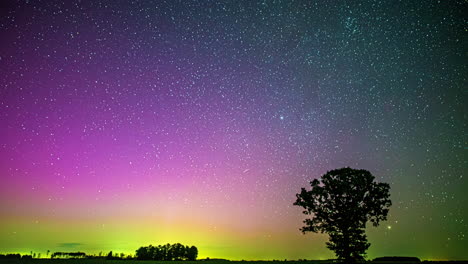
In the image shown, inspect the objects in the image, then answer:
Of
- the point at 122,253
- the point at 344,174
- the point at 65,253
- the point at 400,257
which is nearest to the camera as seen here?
the point at 344,174

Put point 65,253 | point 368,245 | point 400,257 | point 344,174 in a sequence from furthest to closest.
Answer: point 65,253, point 400,257, point 344,174, point 368,245

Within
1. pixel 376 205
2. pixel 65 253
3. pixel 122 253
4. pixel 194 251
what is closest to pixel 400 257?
pixel 376 205

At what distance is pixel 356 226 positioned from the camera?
37188 millimetres

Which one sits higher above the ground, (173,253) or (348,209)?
(348,209)

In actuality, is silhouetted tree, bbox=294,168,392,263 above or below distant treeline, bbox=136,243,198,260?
above

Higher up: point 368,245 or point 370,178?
point 370,178

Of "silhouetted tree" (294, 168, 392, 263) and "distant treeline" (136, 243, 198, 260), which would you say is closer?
"silhouetted tree" (294, 168, 392, 263)

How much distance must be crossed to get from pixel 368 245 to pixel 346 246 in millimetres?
2446

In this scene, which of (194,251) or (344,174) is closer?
(344,174)

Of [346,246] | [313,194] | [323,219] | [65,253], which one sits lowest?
[65,253]

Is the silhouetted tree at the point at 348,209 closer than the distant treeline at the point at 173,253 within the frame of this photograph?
Yes

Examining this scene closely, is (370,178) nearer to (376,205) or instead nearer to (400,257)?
(376,205)

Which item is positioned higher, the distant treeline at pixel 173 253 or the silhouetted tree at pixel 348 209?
the silhouetted tree at pixel 348 209

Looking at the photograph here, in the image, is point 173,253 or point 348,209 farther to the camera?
point 173,253
